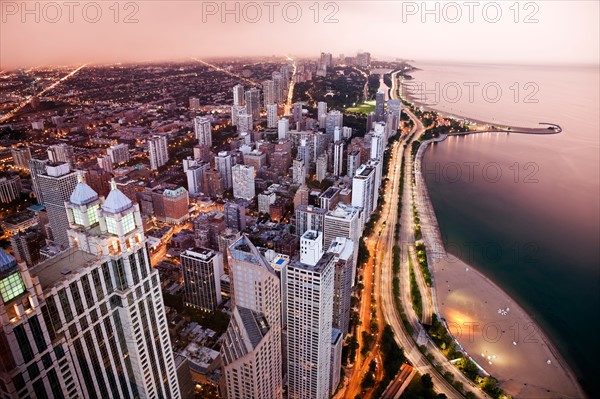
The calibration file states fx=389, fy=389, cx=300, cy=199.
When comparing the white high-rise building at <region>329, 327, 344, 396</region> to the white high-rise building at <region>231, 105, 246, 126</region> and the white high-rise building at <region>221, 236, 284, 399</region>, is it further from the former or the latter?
the white high-rise building at <region>231, 105, 246, 126</region>

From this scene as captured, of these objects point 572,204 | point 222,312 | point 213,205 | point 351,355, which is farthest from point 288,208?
point 572,204

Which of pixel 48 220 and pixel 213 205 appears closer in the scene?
pixel 48 220

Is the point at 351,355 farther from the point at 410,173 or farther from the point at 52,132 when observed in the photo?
the point at 52,132

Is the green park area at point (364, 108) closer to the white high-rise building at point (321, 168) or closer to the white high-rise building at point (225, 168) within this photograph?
the white high-rise building at point (321, 168)

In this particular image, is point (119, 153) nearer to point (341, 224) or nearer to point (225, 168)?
point (225, 168)

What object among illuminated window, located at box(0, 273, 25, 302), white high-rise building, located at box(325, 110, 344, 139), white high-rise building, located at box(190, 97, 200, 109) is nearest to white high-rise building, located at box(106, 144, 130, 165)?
white high-rise building, located at box(190, 97, 200, 109)

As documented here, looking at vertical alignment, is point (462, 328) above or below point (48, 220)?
below

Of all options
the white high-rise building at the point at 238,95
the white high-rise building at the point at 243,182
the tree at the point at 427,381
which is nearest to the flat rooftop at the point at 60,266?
the tree at the point at 427,381
